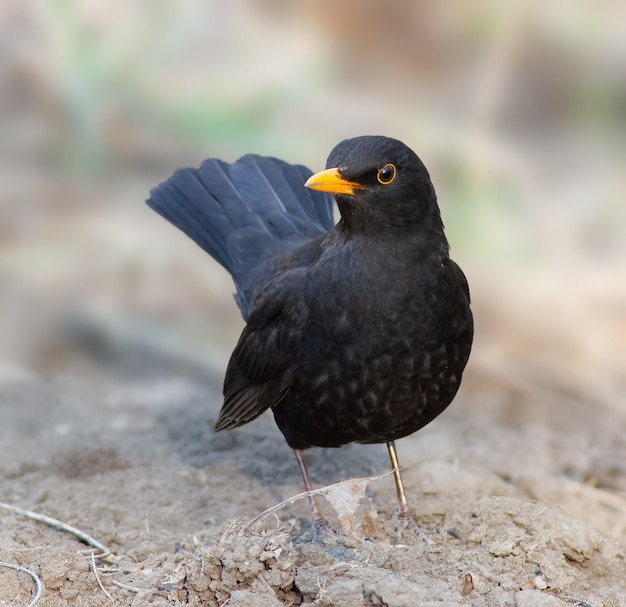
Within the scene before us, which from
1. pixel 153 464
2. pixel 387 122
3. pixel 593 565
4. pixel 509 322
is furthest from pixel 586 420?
pixel 387 122

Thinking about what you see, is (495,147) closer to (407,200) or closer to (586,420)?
(586,420)

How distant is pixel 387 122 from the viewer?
8.97m

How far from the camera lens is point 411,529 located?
4.75 meters

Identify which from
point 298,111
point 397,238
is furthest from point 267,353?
point 298,111

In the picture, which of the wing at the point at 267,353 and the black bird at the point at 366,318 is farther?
the wing at the point at 267,353

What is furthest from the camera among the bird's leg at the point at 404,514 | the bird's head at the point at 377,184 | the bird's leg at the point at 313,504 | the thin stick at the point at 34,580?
the bird's leg at the point at 313,504

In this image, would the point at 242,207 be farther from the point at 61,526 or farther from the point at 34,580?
the point at 34,580

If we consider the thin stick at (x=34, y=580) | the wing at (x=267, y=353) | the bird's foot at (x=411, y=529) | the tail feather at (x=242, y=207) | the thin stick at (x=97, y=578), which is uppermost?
the tail feather at (x=242, y=207)

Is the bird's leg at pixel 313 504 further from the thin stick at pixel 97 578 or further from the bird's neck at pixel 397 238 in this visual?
the bird's neck at pixel 397 238

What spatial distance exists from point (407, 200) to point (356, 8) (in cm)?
520

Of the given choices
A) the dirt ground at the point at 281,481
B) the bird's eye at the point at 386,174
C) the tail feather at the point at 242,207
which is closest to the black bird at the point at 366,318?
the bird's eye at the point at 386,174

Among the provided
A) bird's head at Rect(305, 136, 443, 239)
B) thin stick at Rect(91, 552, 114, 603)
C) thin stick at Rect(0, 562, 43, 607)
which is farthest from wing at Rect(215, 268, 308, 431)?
thin stick at Rect(0, 562, 43, 607)

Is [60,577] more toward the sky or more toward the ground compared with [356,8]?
more toward the ground

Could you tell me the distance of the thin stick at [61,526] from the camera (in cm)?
455
